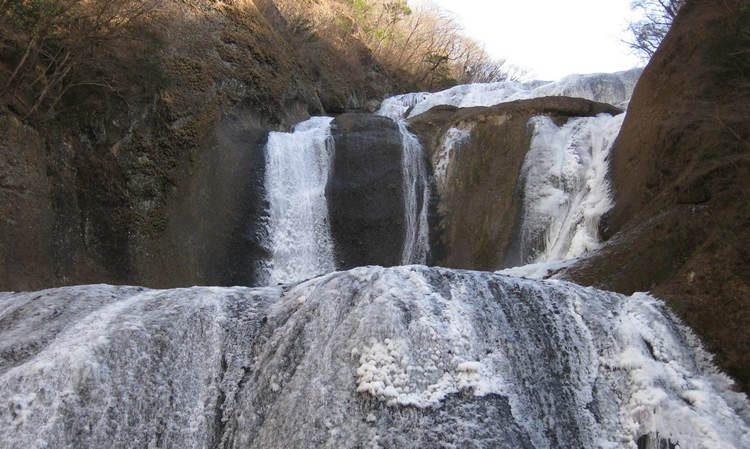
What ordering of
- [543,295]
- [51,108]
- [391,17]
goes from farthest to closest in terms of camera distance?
[391,17] → [51,108] → [543,295]

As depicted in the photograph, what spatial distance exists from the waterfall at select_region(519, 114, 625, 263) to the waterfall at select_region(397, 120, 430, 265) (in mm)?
2286

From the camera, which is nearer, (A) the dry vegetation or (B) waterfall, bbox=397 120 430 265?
(B) waterfall, bbox=397 120 430 265

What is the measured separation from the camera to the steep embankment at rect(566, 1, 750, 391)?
5.37m

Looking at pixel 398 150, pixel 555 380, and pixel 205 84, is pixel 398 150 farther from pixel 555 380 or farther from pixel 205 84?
pixel 555 380

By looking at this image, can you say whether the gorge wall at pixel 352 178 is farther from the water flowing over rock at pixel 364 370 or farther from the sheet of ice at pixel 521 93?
the sheet of ice at pixel 521 93

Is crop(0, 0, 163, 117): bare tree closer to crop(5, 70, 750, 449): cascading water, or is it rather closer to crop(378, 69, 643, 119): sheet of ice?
crop(5, 70, 750, 449): cascading water

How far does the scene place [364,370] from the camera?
13.8ft

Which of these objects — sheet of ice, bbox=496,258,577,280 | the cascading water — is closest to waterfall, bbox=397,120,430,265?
sheet of ice, bbox=496,258,577,280

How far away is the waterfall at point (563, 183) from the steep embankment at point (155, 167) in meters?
5.62

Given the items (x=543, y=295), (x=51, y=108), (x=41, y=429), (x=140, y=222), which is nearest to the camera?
(x=41, y=429)

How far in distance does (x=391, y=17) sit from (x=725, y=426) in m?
24.0

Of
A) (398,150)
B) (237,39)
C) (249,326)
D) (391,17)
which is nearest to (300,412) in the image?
(249,326)

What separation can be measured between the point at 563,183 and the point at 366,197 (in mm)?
4259

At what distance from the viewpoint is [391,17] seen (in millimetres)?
25312
